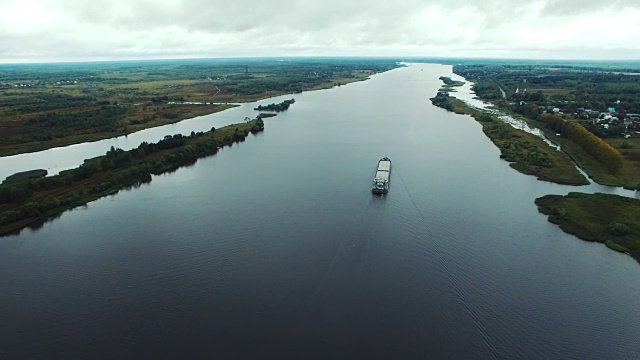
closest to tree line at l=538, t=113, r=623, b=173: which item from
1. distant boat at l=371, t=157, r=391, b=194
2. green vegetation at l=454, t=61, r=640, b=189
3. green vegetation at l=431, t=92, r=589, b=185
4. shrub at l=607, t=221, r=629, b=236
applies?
green vegetation at l=454, t=61, r=640, b=189

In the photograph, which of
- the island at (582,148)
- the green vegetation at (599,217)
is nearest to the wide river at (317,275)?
the green vegetation at (599,217)

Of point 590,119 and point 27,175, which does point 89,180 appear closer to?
point 27,175

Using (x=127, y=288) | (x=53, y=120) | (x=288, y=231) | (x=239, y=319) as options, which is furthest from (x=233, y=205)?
(x=53, y=120)

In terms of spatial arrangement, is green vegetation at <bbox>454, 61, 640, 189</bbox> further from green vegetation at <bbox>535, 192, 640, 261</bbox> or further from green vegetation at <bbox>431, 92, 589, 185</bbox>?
green vegetation at <bbox>535, 192, 640, 261</bbox>

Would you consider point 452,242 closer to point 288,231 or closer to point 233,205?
point 288,231

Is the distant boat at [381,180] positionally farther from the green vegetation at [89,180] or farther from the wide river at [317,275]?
the green vegetation at [89,180]

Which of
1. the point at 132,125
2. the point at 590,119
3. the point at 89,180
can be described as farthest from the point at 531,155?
the point at 132,125
